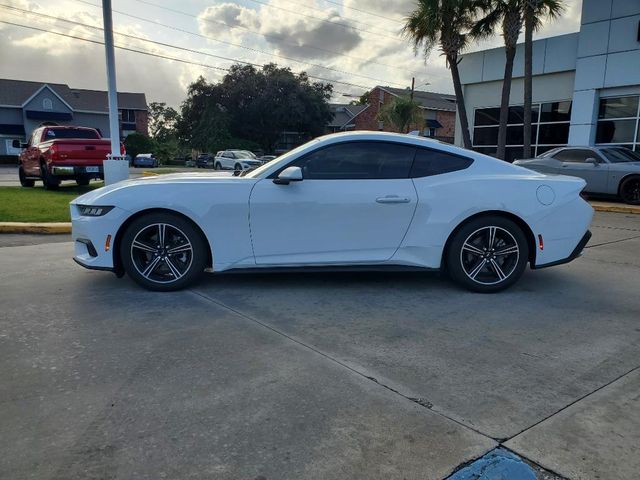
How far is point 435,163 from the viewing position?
4723 millimetres

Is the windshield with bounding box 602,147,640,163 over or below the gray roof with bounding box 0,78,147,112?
below

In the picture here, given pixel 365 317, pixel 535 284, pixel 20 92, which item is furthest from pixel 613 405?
pixel 20 92

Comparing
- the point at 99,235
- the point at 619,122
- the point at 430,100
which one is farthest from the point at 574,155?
the point at 430,100

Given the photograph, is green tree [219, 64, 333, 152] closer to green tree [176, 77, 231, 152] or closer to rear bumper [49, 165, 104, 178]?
green tree [176, 77, 231, 152]

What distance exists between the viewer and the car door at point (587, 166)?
512 inches

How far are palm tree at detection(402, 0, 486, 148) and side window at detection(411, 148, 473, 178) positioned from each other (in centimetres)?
1485

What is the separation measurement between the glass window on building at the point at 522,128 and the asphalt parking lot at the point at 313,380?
16.7 meters

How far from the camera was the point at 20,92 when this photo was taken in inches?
2116

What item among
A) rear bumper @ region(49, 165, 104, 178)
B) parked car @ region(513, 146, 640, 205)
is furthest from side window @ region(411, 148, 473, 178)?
rear bumper @ region(49, 165, 104, 178)

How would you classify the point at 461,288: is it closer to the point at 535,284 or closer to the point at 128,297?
the point at 535,284

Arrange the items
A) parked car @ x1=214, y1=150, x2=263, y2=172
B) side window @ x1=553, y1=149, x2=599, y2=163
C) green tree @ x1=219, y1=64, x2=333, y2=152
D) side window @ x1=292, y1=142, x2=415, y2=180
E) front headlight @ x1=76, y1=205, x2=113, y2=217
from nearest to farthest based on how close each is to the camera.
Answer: front headlight @ x1=76, y1=205, x2=113, y2=217, side window @ x1=292, y1=142, x2=415, y2=180, side window @ x1=553, y1=149, x2=599, y2=163, parked car @ x1=214, y1=150, x2=263, y2=172, green tree @ x1=219, y1=64, x2=333, y2=152

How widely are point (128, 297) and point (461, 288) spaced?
309 centimetres

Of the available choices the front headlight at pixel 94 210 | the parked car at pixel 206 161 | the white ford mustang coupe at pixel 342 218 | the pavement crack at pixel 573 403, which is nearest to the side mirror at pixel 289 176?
the white ford mustang coupe at pixel 342 218

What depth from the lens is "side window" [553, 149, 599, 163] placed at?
13266mm
